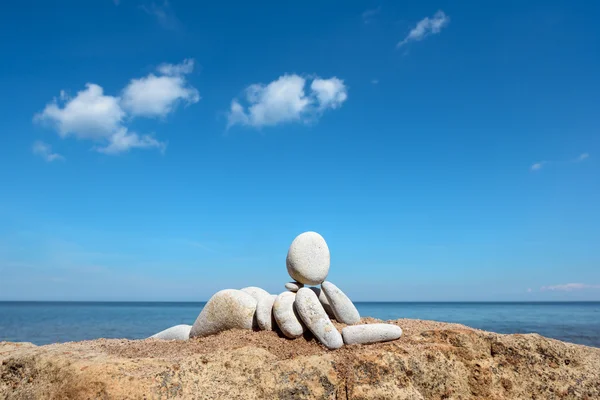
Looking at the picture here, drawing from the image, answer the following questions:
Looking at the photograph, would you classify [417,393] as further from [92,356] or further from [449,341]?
[92,356]

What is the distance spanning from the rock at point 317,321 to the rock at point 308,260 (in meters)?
0.95

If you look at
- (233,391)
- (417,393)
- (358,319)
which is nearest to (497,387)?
(417,393)

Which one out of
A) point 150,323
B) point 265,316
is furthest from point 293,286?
point 150,323

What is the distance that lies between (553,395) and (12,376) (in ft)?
27.2

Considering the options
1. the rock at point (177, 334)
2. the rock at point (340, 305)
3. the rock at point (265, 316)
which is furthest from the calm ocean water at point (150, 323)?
the rock at point (265, 316)

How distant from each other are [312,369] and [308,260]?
9.89 feet

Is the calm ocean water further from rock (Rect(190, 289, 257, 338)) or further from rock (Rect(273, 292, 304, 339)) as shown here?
rock (Rect(273, 292, 304, 339))

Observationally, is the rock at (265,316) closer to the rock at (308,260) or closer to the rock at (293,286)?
the rock at (293,286)

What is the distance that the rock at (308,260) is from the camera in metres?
8.68

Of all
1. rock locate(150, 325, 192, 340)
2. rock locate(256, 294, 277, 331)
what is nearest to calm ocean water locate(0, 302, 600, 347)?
rock locate(150, 325, 192, 340)

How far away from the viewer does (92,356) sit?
624 centimetres

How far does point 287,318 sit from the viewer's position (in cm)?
748

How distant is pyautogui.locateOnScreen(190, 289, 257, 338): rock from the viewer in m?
8.24

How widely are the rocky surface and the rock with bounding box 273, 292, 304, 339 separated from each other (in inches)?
7.3
